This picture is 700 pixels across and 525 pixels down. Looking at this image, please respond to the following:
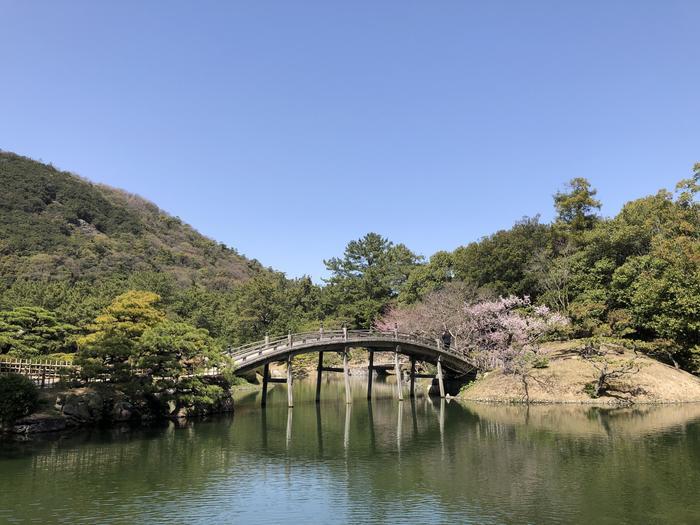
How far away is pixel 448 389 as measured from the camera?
4541 cm

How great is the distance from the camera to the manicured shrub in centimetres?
2494

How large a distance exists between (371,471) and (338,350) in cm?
2042

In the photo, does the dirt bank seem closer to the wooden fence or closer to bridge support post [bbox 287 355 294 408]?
bridge support post [bbox 287 355 294 408]

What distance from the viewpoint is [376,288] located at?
2719 inches

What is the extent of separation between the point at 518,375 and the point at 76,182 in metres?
131

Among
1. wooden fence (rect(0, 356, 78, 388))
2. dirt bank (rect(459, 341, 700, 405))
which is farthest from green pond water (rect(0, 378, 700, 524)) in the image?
wooden fence (rect(0, 356, 78, 388))

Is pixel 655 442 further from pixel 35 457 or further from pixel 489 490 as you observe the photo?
pixel 35 457

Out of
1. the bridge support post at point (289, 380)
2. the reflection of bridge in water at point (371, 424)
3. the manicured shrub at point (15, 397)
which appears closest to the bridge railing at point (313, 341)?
the bridge support post at point (289, 380)

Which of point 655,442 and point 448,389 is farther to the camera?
point 448,389

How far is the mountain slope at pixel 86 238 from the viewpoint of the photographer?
86.4 m

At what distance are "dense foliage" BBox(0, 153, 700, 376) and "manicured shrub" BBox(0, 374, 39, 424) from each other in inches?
144

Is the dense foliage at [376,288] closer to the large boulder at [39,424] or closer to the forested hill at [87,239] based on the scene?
the forested hill at [87,239]

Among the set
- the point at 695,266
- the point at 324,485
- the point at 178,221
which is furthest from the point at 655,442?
the point at 178,221

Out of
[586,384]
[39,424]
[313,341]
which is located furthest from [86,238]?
[586,384]
